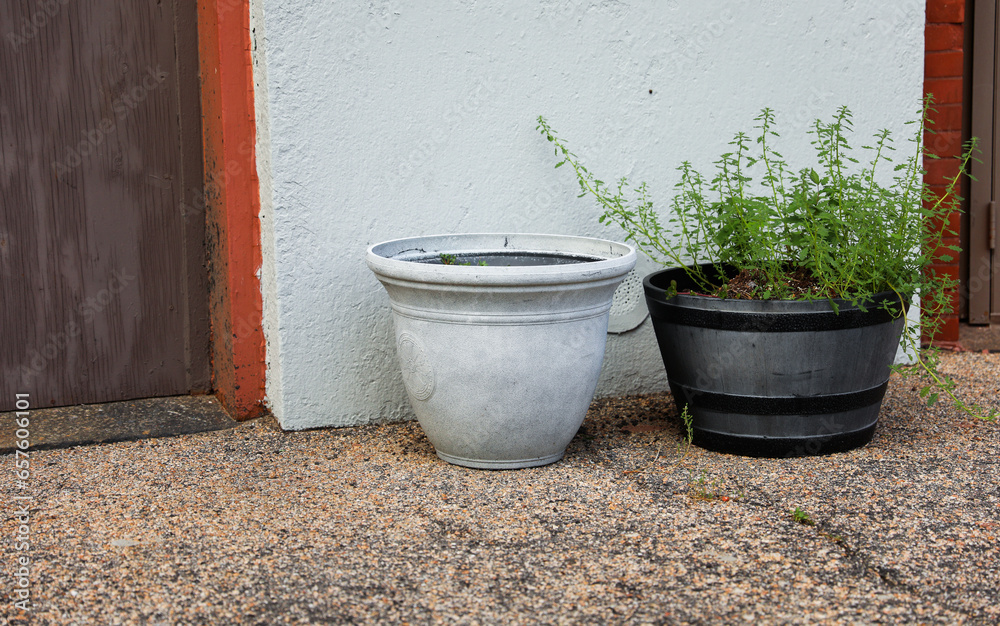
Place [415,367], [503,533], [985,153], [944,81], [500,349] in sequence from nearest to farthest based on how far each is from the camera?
[503,533] → [500,349] → [415,367] → [944,81] → [985,153]

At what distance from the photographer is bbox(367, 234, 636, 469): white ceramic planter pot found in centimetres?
245

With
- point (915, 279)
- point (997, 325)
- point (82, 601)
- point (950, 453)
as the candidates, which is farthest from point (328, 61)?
point (997, 325)

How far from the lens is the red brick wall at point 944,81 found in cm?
371

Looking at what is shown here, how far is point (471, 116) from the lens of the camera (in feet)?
10.0

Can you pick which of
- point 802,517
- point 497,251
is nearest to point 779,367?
point 802,517

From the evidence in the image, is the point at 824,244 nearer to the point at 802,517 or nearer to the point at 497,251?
the point at 802,517

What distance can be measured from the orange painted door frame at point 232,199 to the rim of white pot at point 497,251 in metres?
0.53

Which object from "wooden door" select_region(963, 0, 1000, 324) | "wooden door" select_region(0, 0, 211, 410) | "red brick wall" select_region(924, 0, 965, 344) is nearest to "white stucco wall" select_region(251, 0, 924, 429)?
"red brick wall" select_region(924, 0, 965, 344)

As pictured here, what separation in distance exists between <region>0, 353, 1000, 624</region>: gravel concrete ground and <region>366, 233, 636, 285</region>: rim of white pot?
0.59m

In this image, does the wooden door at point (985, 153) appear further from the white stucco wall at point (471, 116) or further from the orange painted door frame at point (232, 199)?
the orange painted door frame at point (232, 199)

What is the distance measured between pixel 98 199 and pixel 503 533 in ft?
5.93

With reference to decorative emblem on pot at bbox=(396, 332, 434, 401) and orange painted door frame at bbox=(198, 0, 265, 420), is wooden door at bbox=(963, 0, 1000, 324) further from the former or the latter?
orange painted door frame at bbox=(198, 0, 265, 420)

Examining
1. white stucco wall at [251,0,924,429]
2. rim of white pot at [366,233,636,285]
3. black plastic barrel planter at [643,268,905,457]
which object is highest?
white stucco wall at [251,0,924,429]

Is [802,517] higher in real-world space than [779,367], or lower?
lower
